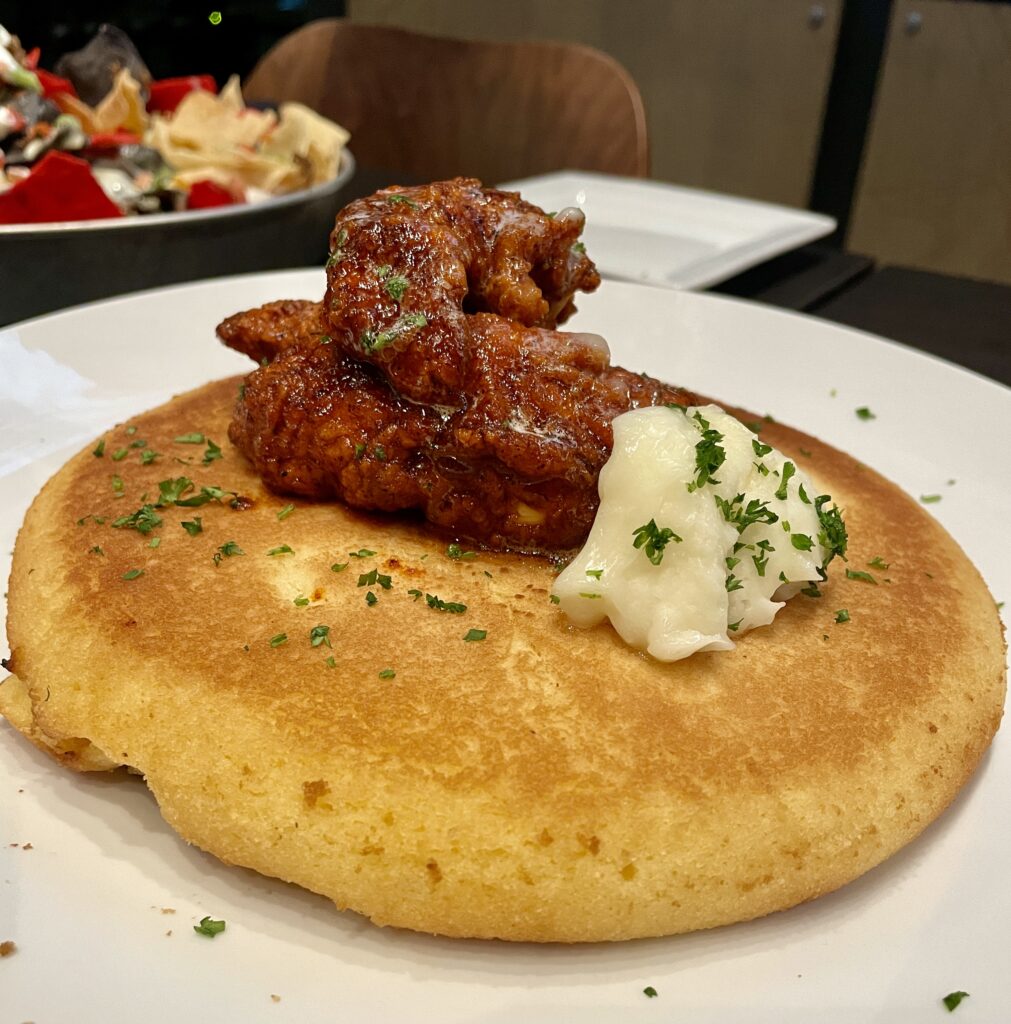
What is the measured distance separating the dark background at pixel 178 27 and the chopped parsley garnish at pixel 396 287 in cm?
901

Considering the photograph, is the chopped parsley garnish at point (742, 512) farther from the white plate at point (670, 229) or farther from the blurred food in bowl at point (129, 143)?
the blurred food in bowl at point (129, 143)

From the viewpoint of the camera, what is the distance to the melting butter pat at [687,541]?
1876mm

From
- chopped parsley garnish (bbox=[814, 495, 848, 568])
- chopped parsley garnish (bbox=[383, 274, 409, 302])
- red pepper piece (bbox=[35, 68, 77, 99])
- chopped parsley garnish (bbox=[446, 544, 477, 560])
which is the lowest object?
chopped parsley garnish (bbox=[446, 544, 477, 560])

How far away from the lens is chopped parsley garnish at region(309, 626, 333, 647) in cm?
186

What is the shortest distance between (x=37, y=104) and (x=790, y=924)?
16.9 feet

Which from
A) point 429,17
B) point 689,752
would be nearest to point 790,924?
point 689,752

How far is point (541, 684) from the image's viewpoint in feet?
5.98

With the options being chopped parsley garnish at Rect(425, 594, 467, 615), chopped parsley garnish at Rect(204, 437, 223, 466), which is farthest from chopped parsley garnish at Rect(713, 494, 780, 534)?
chopped parsley garnish at Rect(204, 437, 223, 466)

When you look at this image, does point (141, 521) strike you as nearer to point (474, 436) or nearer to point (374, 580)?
point (374, 580)

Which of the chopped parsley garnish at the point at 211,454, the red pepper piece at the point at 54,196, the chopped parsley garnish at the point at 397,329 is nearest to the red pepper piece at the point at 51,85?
the red pepper piece at the point at 54,196

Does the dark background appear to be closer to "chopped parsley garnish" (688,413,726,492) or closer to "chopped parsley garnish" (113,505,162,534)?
"chopped parsley garnish" (113,505,162,534)

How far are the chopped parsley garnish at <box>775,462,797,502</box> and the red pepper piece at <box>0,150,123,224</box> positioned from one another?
3409 mm

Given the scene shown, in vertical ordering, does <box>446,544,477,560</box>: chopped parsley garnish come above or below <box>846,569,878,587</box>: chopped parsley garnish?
above

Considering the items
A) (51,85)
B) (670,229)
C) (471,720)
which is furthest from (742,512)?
(51,85)
